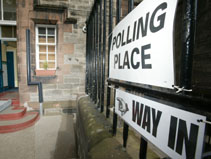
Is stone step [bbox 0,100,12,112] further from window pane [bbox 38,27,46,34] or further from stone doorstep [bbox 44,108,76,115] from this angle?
window pane [bbox 38,27,46,34]

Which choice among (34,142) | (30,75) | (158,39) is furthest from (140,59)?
(30,75)

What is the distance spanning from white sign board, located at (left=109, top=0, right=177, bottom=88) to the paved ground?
194cm

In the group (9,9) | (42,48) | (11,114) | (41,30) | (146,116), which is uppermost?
(9,9)

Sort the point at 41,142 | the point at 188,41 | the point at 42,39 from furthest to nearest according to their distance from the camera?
the point at 42,39, the point at 41,142, the point at 188,41

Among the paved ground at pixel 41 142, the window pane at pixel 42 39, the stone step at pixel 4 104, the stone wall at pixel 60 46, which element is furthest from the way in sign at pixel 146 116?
the window pane at pixel 42 39

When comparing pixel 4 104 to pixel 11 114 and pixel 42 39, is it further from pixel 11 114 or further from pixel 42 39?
pixel 42 39

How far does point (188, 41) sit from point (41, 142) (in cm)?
256

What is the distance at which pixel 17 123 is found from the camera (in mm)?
2434

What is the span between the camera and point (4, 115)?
2600mm

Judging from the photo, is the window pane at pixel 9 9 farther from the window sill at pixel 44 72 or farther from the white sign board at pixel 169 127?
the white sign board at pixel 169 127

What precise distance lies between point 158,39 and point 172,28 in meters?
0.06

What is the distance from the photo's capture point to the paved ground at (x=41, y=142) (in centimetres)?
176

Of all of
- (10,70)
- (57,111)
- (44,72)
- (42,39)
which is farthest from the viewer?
(10,70)

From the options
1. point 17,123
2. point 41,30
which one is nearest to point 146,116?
point 17,123
